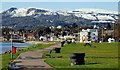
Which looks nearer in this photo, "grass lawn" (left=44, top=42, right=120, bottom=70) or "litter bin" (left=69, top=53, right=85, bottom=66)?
"grass lawn" (left=44, top=42, right=120, bottom=70)

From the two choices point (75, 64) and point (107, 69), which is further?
point (75, 64)

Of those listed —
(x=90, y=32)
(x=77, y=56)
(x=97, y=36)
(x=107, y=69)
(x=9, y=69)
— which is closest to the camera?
(x=107, y=69)

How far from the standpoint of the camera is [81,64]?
2147cm

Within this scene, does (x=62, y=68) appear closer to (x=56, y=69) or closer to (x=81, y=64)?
(x=56, y=69)

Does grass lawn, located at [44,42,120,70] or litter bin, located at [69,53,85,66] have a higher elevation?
litter bin, located at [69,53,85,66]

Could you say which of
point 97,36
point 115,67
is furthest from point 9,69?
point 97,36

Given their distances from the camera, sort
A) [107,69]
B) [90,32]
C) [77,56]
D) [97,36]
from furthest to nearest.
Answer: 1. [90,32]
2. [97,36]
3. [77,56]
4. [107,69]

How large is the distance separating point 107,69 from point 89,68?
1138mm

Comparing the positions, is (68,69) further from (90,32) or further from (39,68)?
(90,32)

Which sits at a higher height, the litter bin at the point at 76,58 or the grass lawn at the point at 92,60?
the litter bin at the point at 76,58

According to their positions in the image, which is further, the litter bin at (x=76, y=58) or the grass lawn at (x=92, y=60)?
the litter bin at (x=76, y=58)

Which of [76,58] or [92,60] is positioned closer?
[76,58]

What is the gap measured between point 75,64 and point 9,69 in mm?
4066

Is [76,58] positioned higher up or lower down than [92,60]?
higher up
